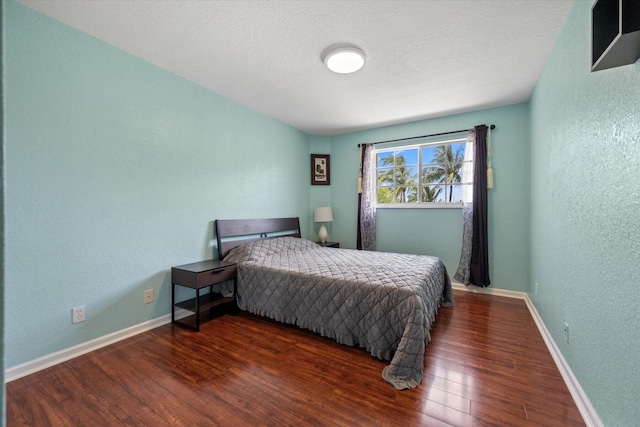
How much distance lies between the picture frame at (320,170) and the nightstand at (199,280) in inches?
94.9

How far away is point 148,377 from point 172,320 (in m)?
0.92

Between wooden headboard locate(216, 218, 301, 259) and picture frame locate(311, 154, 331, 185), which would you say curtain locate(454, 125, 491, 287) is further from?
wooden headboard locate(216, 218, 301, 259)

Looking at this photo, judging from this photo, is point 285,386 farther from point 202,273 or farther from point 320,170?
point 320,170

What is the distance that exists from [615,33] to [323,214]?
378 cm

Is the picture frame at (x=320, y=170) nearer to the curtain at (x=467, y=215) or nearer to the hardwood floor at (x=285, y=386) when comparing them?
the curtain at (x=467, y=215)

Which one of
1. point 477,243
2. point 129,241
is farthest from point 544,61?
point 129,241

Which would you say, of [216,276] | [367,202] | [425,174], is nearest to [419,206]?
[425,174]

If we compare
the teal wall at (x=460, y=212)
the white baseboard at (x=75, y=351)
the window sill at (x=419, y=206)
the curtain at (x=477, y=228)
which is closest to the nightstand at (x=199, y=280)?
the white baseboard at (x=75, y=351)

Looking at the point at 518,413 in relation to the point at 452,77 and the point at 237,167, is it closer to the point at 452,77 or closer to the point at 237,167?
the point at 452,77

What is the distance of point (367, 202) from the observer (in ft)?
14.3

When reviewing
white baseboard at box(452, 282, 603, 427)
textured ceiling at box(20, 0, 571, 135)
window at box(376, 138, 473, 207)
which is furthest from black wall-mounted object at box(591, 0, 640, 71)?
window at box(376, 138, 473, 207)

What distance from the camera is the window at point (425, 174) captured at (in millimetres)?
3781

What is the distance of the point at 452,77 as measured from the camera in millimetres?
2715

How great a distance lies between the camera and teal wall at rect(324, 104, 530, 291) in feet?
11.1
